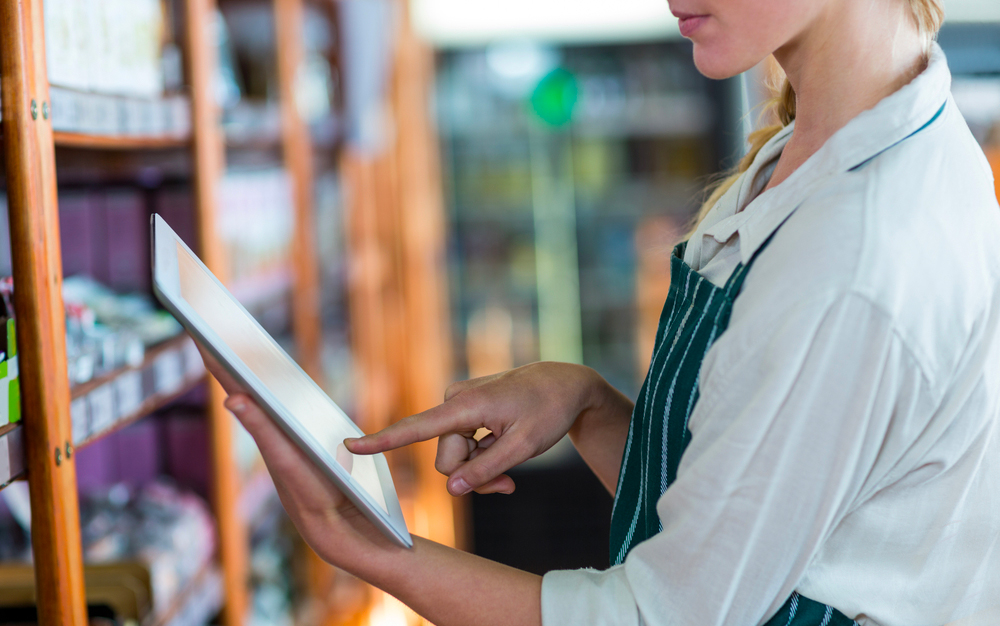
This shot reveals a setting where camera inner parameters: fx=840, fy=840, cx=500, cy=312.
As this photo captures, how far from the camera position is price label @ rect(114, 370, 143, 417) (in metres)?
1.16

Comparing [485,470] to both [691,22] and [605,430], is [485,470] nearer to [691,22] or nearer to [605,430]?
[605,430]

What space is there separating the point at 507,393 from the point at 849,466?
36cm

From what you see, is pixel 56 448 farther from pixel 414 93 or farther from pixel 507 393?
pixel 414 93

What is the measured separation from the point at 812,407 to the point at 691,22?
1.22 feet

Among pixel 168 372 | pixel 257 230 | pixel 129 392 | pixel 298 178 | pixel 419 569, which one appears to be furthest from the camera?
pixel 298 178

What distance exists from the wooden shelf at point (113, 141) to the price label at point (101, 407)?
1.05ft

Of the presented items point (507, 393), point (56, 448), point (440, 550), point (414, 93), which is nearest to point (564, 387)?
point (507, 393)

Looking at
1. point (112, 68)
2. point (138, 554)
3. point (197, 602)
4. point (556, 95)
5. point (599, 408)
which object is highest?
point (556, 95)

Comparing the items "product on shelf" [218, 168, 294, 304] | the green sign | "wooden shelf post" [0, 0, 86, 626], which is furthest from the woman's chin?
the green sign

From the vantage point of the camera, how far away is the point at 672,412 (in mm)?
793

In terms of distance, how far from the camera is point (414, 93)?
13.5ft

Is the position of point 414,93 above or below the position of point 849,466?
above

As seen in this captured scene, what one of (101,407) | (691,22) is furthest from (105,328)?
(691,22)

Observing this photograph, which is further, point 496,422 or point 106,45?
point 106,45
